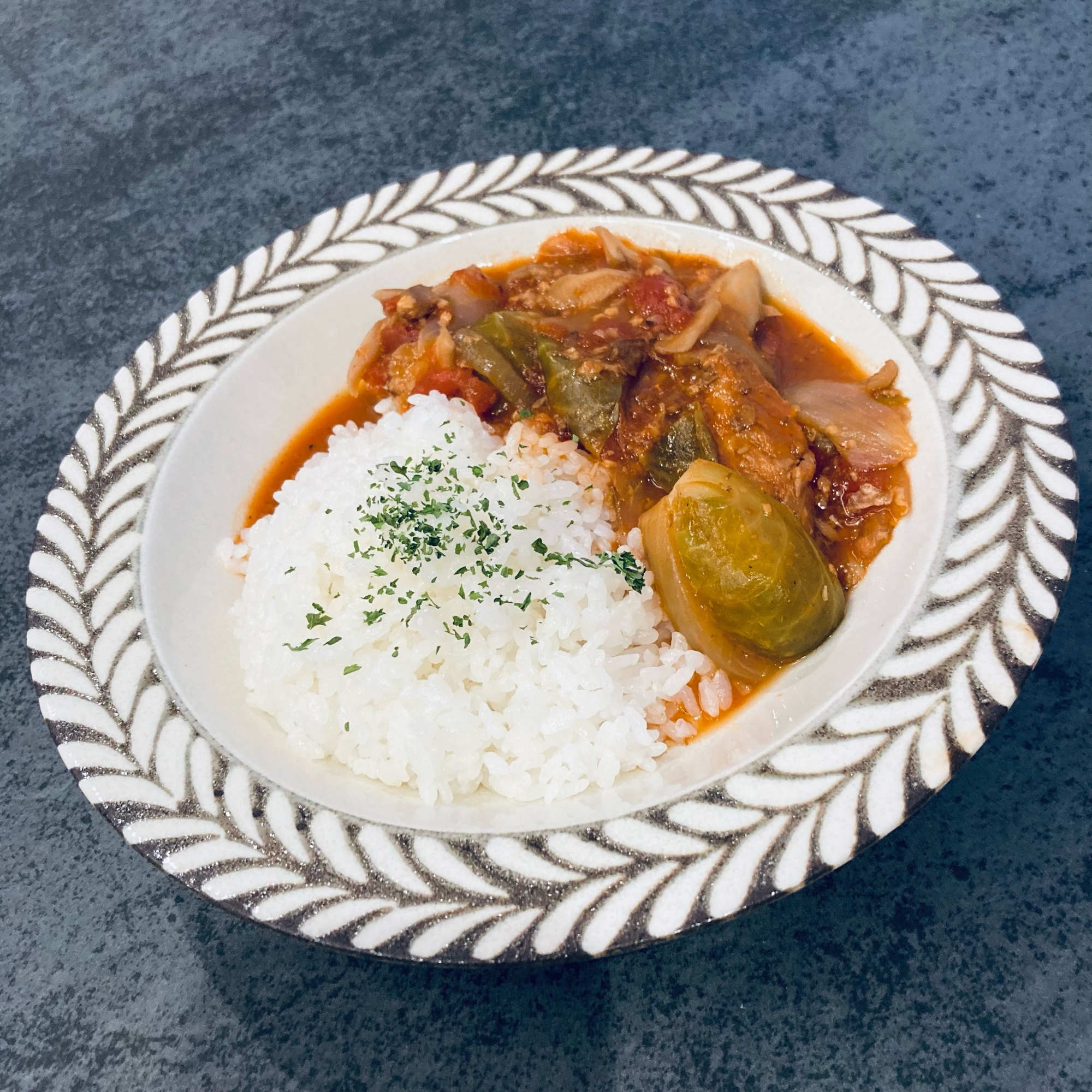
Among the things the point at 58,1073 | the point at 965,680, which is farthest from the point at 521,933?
the point at 58,1073

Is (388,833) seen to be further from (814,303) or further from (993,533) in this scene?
(814,303)

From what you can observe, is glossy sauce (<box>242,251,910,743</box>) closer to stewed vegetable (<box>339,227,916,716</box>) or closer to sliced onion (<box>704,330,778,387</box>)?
stewed vegetable (<box>339,227,916,716</box>)

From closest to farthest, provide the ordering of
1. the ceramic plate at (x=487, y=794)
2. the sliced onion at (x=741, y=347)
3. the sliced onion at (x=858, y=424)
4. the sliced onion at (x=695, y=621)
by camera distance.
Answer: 1. the ceramic plate at (x=487, y=794)
2. the sliced onion at (x=695, y=621)
3. the sliced onion at (x=858, y=424)
4. the sliced onion at (x=741, y=347)

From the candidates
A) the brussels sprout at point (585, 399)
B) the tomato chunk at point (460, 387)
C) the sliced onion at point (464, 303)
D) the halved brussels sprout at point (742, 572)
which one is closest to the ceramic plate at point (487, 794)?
the halved brussels sprout at point (742, 572)

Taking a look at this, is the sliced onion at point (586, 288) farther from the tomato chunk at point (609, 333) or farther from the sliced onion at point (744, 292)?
the sliced onion at point (744, 292)

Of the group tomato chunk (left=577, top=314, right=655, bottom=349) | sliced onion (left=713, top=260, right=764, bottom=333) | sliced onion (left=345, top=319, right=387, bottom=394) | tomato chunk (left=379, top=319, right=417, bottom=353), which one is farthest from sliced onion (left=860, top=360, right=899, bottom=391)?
sliced onion (left=345, top=319, right=387, bottom=394)

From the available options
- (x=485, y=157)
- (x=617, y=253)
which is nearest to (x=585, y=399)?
(x=617, y=253)

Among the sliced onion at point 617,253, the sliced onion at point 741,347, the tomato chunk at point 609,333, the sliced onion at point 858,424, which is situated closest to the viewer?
the sliced onion at point 858,424
